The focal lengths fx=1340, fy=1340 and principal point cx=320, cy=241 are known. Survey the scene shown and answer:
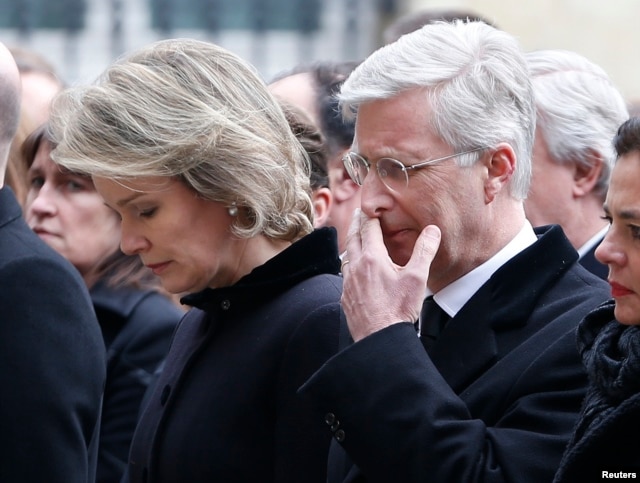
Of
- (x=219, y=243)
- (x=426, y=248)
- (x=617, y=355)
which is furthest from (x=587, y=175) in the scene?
(x=617, y=355)

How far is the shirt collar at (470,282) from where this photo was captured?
282 cm

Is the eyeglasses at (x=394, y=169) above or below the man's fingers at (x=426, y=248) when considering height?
above

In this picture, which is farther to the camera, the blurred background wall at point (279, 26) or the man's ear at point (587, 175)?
the blurred background wall at point (279, 26)

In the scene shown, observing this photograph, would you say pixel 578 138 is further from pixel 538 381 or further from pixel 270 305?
pixel 538 381

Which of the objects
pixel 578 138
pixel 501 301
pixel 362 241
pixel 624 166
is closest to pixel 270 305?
pixel 362 241

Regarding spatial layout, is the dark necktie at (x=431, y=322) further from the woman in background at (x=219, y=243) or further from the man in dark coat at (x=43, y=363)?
the man in dark coat at (x=43, y=363)

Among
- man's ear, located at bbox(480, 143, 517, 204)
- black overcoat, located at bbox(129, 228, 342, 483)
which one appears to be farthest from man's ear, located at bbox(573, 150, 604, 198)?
man's ear, located at bbox(480, 143, 517, 204)

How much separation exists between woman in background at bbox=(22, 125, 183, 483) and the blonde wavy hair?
48.5 inches

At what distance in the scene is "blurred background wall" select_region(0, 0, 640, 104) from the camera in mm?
11383

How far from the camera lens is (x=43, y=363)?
3.21 meters

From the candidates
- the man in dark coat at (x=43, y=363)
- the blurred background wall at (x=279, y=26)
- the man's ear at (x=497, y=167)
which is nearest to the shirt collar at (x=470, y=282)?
the man's ear at (x=497, y=167)

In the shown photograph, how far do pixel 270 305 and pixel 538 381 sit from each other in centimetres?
80

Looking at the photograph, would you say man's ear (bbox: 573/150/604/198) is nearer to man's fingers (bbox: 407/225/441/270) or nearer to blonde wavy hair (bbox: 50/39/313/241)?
blonde wavy hair (bbox: 50/39/313/241)

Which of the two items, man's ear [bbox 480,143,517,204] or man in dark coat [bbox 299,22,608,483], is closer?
man in dark coat [bbox 299,22,608,483]
